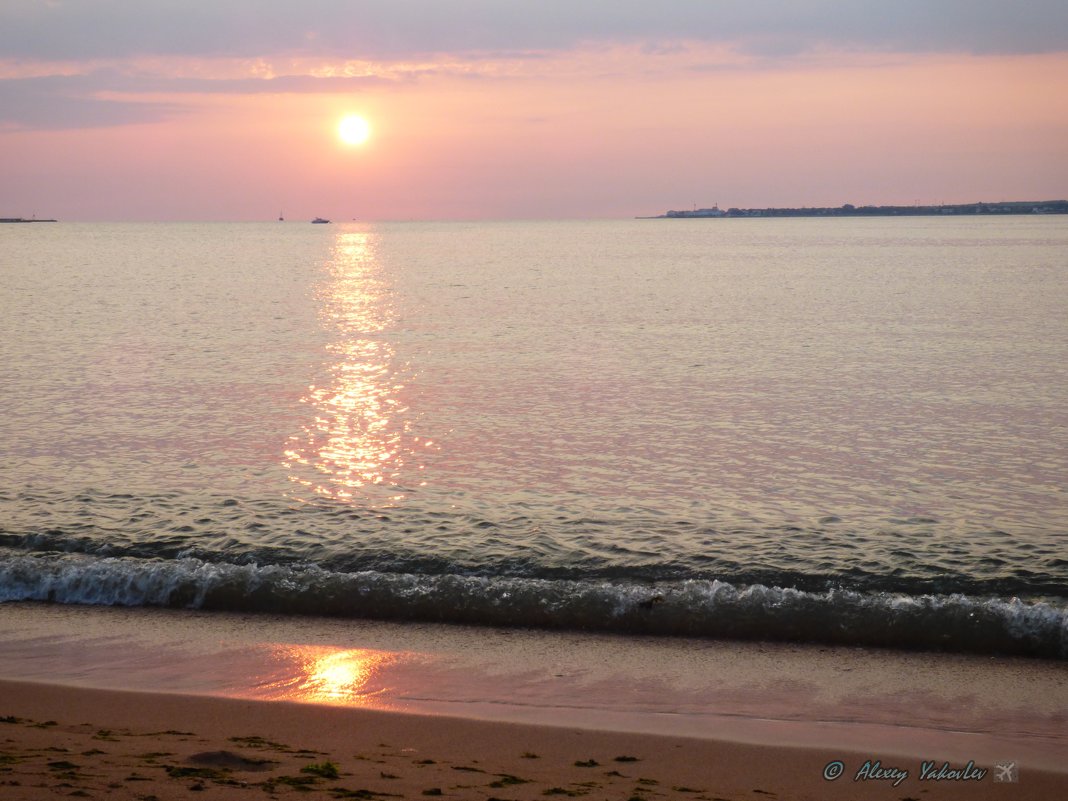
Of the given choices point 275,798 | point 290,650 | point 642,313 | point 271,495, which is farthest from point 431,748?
point 642,313

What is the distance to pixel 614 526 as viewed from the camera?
17.5m

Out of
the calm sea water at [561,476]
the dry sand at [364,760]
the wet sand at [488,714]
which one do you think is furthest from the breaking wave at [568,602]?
the dry sand at [364,760]

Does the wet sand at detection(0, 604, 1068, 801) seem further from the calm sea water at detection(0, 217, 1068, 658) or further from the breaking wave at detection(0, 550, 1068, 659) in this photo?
the calm sea water at detection(0, 217, 1068, 658)

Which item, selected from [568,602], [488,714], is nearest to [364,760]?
[488,714]

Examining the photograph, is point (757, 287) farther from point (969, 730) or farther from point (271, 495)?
point (969, 730)

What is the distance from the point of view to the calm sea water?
14500 mm

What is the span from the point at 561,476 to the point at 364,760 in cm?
1209

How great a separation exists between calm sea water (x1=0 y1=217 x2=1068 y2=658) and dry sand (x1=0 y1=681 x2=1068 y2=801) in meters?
3.93

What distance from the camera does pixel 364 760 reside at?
9.00 m

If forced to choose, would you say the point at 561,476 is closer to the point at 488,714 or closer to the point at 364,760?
the point at 488,714

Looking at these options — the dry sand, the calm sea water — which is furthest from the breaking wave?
the dry sand

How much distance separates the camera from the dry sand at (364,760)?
26.3ft

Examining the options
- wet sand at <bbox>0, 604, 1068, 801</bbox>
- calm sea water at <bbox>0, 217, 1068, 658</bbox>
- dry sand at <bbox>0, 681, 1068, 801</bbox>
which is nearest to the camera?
dry sand at <bbox>0, 681, 1068, 801</bbox>

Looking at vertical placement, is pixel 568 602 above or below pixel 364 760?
above
